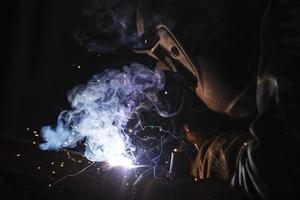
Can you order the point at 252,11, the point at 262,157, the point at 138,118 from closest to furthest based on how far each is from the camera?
the point at 262,157 → the point at 252,11 → the point at 138,118

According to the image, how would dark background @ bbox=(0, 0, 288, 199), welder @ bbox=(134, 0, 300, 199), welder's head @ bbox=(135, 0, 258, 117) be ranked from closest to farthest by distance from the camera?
1. welder @ bbox=(134, 0, 300, 199)
2. welder's head @ bbox=(135, 0, 258, 117)
3. dark background @ bbox=(0, 0, 288, 199)

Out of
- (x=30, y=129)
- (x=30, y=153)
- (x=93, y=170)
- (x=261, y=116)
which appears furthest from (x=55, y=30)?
(x=261, y=116)

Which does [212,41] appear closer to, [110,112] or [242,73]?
[242,73]

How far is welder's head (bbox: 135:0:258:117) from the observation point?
293cm

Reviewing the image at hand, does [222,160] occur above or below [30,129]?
below

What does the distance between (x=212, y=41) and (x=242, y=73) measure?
318 mm

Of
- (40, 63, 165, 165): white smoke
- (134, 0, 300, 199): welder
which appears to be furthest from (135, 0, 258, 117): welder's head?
(40, 63, 165, 165): white smoke

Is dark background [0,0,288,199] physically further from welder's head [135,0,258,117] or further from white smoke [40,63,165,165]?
welder's head [135,0,258,117]

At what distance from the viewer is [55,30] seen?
5324 mm

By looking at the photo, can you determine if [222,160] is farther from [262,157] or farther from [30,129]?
[30,129]

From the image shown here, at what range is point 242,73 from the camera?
3031 mm

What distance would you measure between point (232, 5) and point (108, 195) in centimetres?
154

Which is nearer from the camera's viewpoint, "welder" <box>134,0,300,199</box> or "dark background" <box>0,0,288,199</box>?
"welder" <box>134,0,300,199</box>

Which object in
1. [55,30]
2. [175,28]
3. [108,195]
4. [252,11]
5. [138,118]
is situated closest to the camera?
[108,195]
